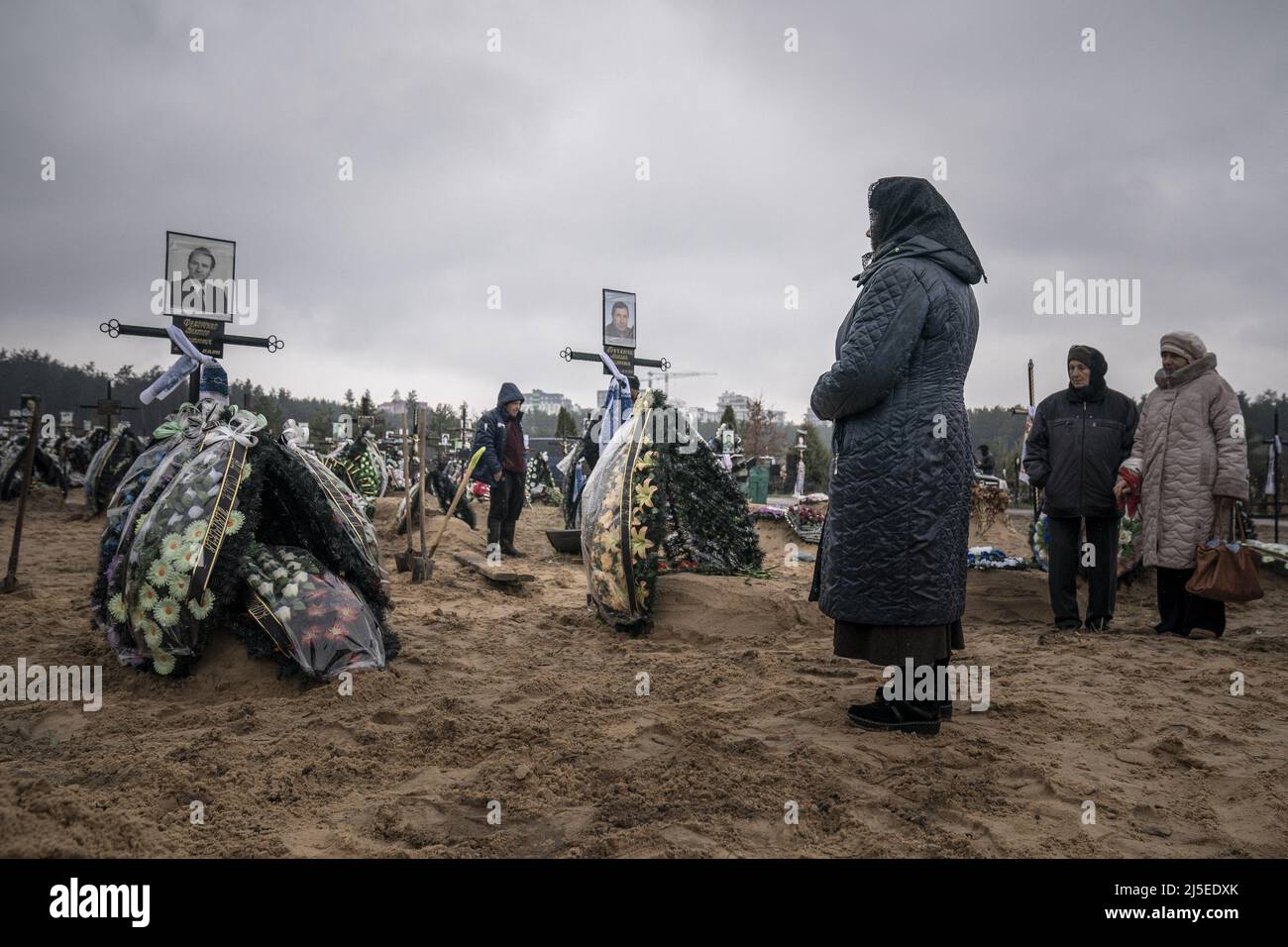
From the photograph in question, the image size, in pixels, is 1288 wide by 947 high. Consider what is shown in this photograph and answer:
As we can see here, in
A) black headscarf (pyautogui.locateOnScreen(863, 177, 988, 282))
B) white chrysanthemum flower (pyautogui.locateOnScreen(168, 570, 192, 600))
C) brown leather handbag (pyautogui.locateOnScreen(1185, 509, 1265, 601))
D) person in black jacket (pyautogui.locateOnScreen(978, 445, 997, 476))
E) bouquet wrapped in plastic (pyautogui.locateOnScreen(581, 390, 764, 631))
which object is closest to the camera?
black headscarf (pyautogui.locateOnScreen(863, 177, 988, 282))

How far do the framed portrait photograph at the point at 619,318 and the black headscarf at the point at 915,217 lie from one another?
9588mm

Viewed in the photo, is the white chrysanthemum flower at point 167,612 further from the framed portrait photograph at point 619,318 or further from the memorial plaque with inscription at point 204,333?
the framed portrait photograph at point 619,318

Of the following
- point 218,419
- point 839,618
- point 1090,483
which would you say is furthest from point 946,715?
point 218,419

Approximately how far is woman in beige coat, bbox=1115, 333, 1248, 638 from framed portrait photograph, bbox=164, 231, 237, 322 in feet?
23.4

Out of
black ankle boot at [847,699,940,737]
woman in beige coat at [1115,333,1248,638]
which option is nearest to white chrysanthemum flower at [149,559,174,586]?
black ankle boot at [847,699,940,737]

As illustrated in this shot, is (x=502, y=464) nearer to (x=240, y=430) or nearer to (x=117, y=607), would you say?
(x=240, y=430)

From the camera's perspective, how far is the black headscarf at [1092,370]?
5031mm

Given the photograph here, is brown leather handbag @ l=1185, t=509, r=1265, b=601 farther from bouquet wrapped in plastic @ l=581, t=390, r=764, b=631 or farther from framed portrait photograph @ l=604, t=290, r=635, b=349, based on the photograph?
framed portrait photograph @ l=604, t=290, r=635, b=349

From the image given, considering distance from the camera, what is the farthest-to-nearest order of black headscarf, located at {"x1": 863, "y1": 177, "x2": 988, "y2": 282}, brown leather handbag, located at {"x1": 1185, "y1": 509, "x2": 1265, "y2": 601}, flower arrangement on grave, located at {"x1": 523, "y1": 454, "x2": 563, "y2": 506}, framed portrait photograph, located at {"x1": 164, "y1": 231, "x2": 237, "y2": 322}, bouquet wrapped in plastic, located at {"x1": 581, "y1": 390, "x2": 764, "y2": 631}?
flower arrangement on grave, located at {"x1": 523, "y1": 454, "x2": 563, "y2": 506} < framed portrait photograph, located at {"x1": 164, "y1": 231, "x2": 237, "y2": 322} < bouquet wrapped in plastic, located at {"x1": 581, "y1": 390, "x2": 764, "y2": 631} < brown leather handbag, located at {"x1": 1185, "y1": 509, "x2": 1265, "y2": 601} < black headscarf, located at {"x1": 863, "y1": 177, "x2": 988, "y2": 282}

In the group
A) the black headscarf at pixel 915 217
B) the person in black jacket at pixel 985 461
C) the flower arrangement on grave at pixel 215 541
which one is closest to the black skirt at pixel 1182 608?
the black headscarf at pixel 915 217

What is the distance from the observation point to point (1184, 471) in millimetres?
4676

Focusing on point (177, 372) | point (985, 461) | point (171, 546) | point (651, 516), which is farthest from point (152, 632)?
point (985, 461)

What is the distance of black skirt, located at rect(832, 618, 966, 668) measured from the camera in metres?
2.74

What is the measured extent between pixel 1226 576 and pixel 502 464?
650 cm
